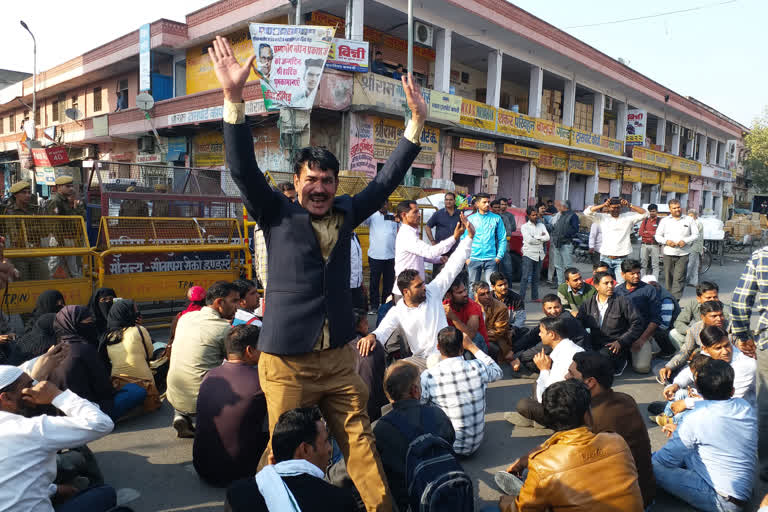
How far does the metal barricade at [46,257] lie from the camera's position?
6039 millimetres

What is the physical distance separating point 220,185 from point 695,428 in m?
9.36

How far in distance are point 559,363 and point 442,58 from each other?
47.2 feet

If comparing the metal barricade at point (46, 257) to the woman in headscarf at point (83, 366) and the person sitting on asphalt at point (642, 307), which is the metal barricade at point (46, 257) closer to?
the woman in headscarf at point (83, 366)

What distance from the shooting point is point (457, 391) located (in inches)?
141

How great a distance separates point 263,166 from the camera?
53.6 feet

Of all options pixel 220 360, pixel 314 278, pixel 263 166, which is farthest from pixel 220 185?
pixel 314 278

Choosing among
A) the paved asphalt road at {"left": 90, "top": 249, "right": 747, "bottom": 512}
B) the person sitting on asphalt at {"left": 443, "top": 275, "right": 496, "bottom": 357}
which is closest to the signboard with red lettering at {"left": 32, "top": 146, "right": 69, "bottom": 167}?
the paved asphalt road at {"left": 90, "top": 249, "right": 747, "bottom": 512}

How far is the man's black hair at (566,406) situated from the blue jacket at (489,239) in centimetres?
560

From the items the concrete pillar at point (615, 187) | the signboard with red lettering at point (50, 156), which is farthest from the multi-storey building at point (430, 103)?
the signboard with red lettering at point (50, 156)

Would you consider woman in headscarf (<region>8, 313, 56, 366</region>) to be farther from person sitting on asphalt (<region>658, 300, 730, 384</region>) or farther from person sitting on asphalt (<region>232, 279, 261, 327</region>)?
person sitting on asphalt (<region>658, 300, 730, 384</region>)

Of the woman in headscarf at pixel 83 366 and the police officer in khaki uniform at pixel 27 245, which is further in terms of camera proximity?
the police officer in khaki uniform at pixel 27 245

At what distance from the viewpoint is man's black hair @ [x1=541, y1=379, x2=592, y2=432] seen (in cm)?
232

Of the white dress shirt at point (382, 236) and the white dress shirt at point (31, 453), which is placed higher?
the white dress shirt at point (382, 236)

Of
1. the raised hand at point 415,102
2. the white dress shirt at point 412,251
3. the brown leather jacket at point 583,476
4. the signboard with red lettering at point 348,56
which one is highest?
the signboard with red lettering at point 348,56
